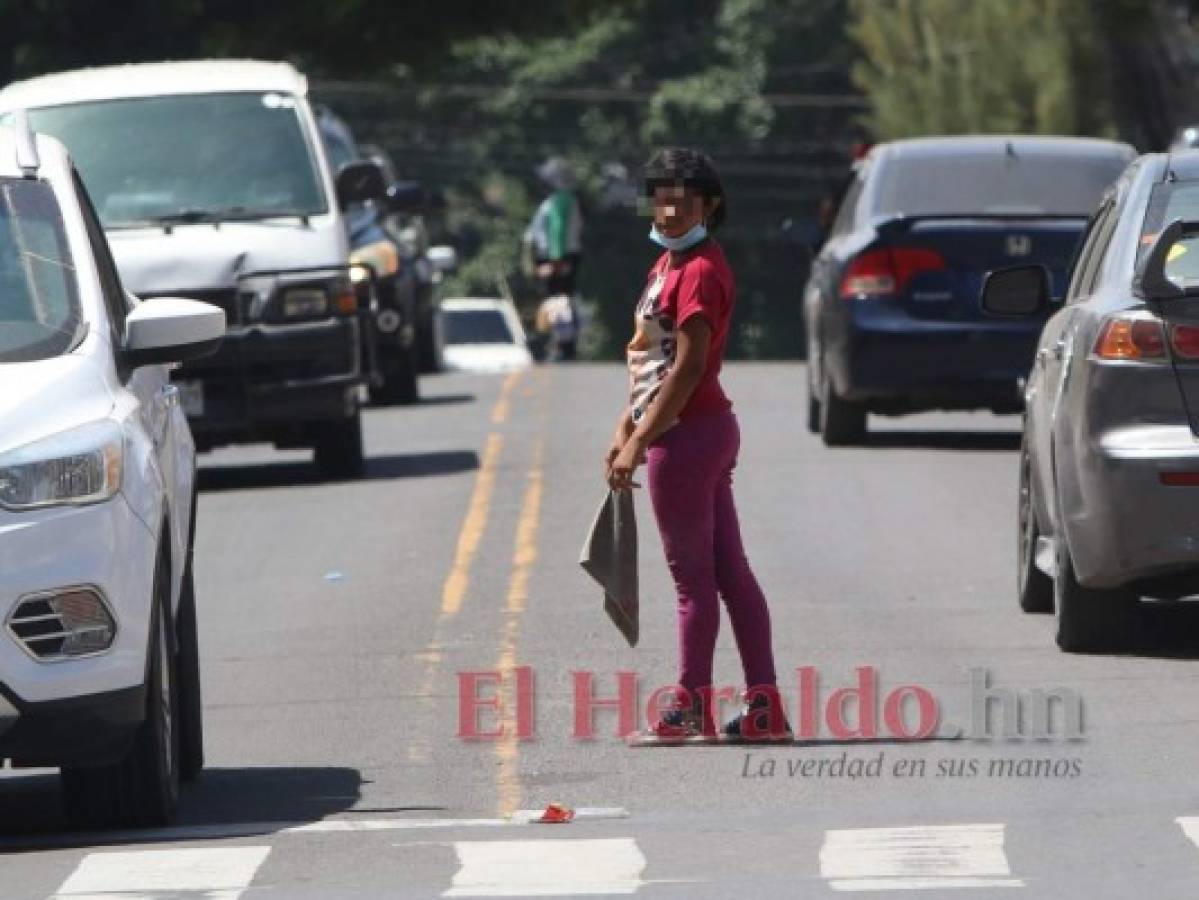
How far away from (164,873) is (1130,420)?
428cm

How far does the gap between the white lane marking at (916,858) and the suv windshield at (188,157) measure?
11.1 metres

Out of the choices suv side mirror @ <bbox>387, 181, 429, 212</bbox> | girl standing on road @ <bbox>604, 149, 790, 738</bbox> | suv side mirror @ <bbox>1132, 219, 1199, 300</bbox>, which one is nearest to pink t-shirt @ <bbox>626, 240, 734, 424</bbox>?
girl standing on road @ <bbox>604, 149, 790, 738</bbox>

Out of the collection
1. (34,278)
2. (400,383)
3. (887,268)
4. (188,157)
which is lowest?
(400,383)

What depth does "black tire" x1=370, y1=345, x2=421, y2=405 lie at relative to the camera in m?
26.8

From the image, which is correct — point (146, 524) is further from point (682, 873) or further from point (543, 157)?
point (543, 157)

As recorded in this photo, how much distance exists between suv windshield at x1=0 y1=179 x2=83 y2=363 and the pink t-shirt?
1.61 m

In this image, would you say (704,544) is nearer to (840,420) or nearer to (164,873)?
(164,873)

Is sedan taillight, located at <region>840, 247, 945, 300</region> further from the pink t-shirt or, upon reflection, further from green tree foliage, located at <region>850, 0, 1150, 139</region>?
green tree foliage, located at <region>850, 0, 1150, 139</region>

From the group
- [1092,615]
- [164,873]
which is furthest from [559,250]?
[164,873]

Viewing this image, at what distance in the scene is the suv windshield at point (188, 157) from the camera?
19547 mm

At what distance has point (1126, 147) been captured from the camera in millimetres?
21000

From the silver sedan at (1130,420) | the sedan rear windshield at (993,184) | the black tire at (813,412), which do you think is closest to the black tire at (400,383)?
the black tire at (813,412)

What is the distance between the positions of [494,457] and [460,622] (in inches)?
301

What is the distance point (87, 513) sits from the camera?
8.84m
